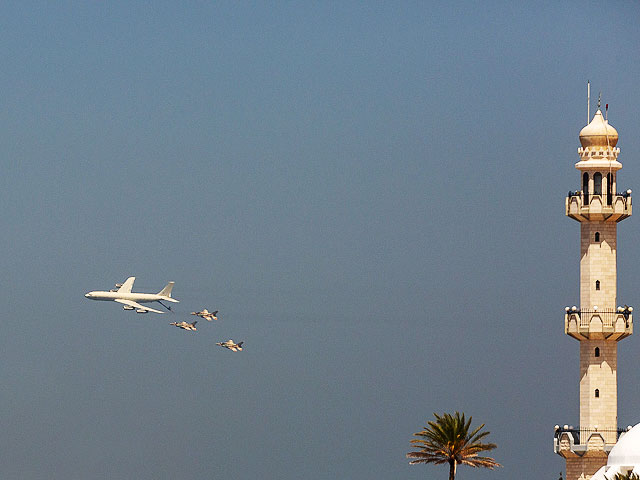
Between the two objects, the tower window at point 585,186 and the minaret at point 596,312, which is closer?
the minaret at point 596,312

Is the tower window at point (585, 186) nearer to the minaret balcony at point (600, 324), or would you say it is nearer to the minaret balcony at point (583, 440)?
the minaret balcony at point (600, 324)

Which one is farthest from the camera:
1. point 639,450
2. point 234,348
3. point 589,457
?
point 234,348

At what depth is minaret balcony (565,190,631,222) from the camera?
496ft

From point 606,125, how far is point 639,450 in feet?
123

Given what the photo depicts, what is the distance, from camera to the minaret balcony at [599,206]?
15125 cm

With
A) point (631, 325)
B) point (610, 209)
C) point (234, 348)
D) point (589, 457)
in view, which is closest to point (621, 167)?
point (610, 209)

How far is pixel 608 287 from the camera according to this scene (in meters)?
152

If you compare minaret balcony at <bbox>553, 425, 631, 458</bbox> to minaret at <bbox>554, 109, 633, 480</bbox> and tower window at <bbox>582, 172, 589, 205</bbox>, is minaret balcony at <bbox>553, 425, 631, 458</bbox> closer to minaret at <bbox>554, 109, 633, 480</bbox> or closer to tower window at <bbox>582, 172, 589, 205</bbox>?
minaret at <bbox>554, 109, 633, 480</bbox>

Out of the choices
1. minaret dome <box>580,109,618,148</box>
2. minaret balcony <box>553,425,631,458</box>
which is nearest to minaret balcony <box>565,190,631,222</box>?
minaret dome <box>580,109,618,148</box>

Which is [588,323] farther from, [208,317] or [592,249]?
[208,317]

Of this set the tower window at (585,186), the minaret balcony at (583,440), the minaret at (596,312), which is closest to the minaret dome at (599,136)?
the minaret at (596,312)

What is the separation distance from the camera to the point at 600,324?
492 ft

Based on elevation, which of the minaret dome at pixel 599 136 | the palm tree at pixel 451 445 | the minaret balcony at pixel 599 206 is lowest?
the palm tree at pixel 451 445

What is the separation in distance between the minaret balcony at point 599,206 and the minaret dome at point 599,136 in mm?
5542
